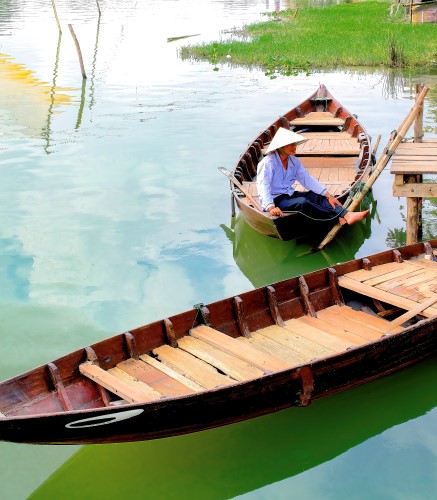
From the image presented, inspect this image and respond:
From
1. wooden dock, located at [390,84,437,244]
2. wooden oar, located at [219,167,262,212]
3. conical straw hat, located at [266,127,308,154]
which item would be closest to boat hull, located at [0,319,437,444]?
wooden dock, located at [390,84,437,244]

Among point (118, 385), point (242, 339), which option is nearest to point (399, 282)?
point (242, 339)

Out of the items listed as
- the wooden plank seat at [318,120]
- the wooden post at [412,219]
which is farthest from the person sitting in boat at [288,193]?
the wooden plank seat at [318,120]

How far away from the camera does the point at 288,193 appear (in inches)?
341

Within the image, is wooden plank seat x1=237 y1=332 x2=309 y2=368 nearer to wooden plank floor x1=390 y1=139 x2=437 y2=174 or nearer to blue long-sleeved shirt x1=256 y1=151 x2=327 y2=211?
blue long-sleeved shirt x1=256 y1=151 x2=327 y2=211

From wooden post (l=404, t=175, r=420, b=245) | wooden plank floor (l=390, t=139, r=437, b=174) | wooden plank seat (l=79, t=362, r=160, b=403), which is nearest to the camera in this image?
wooden plank seat (l=79, t=362, r=160, b=403)

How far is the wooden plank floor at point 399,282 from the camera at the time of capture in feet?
22.1

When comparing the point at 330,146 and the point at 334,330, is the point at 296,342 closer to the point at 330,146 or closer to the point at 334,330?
the point at 334,330

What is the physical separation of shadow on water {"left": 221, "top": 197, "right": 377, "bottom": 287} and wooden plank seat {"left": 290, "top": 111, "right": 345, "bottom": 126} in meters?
3.31

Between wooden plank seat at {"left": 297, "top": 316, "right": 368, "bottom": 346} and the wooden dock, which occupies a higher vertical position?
the wooden dock

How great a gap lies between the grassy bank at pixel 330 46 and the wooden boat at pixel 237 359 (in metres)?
15.9

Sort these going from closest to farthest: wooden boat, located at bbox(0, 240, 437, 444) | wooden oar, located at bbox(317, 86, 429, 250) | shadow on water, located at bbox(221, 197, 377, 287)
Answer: wooden boat, located at bbox(0, 240, 437, 444) → wooden oar, located at bbox(317, 86, 429, 250) → shadow on water, located at bbox(221, 197, 377, 287)

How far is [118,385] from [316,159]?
21.7 ft

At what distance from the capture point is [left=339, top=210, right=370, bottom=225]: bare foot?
8.41m

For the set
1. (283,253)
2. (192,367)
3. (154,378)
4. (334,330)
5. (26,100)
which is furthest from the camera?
(26,100)
